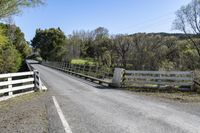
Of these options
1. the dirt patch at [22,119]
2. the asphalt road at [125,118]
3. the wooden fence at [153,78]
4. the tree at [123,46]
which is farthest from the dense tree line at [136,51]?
the dirt patch at [22,119]

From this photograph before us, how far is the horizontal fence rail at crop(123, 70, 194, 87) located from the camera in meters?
15.3

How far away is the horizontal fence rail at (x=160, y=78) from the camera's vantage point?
15.3 meters

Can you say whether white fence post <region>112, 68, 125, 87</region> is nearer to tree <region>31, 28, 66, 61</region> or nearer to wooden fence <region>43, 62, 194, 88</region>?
wooden fence <region>43, 62, 194, 88</region>

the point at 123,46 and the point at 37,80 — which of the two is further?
the point at 123,46

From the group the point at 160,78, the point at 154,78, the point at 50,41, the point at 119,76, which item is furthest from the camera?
the point at 50,41

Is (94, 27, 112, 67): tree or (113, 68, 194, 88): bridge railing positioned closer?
(113, 68, 194, 88): bridge railing

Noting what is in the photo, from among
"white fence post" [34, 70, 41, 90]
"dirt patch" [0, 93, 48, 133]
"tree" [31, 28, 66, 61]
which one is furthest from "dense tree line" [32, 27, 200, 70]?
"dirt patch" [0, 93, 48, 133]

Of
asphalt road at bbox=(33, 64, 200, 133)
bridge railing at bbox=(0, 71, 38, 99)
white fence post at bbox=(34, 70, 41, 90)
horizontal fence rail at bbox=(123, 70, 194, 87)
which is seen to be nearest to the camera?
Result: asphalt road at bbox=(33, 64, 200, 133)

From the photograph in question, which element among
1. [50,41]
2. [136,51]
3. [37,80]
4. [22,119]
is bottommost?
[22,119]

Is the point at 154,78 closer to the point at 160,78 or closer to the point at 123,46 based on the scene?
the point at 160,78

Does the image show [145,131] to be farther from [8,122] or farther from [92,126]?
[8,122]

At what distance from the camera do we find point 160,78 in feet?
51.9

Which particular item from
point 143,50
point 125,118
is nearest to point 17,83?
point 125,118

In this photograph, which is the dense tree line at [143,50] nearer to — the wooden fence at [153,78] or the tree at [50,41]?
the tree at [50,41]
